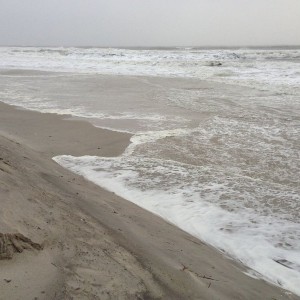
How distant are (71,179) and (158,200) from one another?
107 cm

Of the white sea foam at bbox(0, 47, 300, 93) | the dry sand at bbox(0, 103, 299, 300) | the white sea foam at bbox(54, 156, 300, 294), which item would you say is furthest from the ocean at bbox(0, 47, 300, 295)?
the white sea foam at bbox(0, 47, 300, 93)

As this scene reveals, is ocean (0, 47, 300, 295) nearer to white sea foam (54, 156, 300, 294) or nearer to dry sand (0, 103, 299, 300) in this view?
white sea foam (54, 156, 300, 294)

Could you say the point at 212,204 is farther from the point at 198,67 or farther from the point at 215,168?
the point at 198,67

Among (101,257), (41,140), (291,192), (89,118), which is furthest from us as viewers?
(89,118)

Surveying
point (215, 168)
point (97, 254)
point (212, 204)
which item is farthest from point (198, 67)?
point (97, 254)

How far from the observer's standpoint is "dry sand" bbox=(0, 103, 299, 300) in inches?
78.0

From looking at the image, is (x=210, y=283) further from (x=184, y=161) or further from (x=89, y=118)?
(x=89, y=118)

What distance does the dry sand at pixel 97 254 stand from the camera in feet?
6.50

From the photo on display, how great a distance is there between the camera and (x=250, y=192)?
459 cm

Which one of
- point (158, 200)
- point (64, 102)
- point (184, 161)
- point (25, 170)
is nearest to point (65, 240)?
point (25, 170)

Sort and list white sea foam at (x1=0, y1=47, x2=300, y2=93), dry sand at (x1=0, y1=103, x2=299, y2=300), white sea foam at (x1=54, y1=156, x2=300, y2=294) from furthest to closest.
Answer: white sea foam at (x1=0, y1=47, x2=300, y2=93) → white sea foam at (x1=54, y1=156, x2=300, y2=294) → dry sand at (x1=0, y1=103, x2=299, y2=300)

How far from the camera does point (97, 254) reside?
234cm

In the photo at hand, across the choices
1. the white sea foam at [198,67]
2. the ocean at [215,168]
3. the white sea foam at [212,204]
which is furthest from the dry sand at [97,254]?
the white sea foam at [198,67]

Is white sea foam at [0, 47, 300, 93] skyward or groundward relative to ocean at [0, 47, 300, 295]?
skyward
